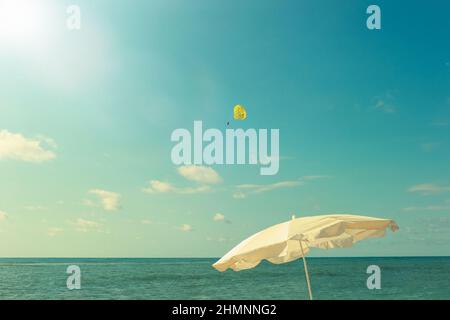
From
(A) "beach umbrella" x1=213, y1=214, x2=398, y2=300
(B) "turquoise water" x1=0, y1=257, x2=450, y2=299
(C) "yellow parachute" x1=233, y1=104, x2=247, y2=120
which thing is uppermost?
(C) "yellow parachute" x1=233, y1=104, x2=247, y2=120

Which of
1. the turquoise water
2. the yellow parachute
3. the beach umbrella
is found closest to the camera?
the beach umbrella

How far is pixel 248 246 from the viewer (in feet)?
19.4

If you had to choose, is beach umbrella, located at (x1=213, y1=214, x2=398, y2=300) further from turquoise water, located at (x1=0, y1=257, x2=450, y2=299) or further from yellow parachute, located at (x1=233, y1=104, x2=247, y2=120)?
turquoise water, located at (x1=0, y1=257, x2=450, y2=299)

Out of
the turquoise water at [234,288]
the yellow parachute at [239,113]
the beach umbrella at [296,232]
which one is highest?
the yellow parachute at [239,113]

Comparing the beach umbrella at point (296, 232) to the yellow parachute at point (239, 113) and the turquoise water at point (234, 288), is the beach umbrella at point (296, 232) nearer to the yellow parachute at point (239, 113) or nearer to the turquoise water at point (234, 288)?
the yellow parachute at point (239, 113)

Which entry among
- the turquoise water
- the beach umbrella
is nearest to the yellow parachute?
the beach umbrella

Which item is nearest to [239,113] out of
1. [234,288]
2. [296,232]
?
[296,232]

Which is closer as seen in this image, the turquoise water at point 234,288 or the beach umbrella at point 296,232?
the beach umbrella at point 296,232

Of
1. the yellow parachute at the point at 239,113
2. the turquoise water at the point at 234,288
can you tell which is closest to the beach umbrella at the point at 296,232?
the yellow parachute at the point at 239,113

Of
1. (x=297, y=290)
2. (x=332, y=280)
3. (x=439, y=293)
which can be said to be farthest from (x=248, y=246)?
(x=332, y=280)

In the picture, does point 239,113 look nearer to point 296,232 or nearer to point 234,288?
point 296,232

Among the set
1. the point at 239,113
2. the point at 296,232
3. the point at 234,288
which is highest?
the point at 239,113
